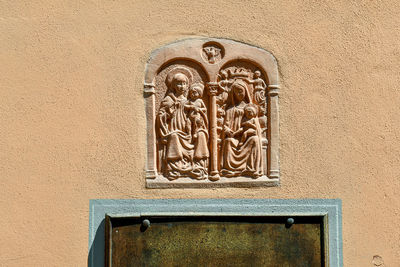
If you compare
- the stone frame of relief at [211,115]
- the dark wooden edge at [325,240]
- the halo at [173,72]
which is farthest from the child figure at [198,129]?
the dark wooden edge at [325,240]

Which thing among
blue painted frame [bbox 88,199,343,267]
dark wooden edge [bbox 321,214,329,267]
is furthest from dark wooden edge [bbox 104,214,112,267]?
dark wooden edge [bbox 321,214,329,267]

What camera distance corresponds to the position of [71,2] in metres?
5.13

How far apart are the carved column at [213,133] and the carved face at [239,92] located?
146 mm

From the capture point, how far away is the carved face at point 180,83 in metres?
5.07

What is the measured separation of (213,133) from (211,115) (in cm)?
14

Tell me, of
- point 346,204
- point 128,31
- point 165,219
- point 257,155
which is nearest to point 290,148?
point 257,155

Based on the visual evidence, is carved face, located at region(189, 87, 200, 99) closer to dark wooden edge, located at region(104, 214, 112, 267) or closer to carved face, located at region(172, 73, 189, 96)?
carved face, located at region(172, 73, 189, 96)

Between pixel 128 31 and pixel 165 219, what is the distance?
4.86ft

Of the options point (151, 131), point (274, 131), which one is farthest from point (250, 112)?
point (151, 131)

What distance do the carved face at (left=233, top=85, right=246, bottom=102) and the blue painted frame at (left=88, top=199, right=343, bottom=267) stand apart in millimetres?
794

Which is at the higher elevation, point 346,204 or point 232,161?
point 232,161

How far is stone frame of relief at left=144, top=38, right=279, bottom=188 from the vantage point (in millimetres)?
5047

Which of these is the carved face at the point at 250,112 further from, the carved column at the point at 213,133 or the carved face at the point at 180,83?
the carved face at the point at 180,83

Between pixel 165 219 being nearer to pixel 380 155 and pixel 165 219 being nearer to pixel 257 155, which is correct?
pixel 257 155
